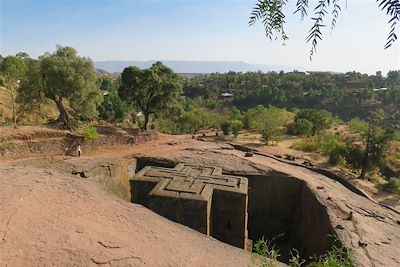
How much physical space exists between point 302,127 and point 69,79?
64.8ft

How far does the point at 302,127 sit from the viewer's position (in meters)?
29.5

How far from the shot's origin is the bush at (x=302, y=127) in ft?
96.8

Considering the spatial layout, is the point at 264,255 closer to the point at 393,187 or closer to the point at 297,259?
the point at 297,259

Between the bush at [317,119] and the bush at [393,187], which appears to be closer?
the bush at [393,187]

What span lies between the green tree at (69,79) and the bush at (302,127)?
1791 centimetres

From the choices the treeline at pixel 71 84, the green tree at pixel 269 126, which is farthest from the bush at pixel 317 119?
the treeline at pixel 71 84

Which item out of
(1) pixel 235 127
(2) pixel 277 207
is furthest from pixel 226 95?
(2) pixel 277 207

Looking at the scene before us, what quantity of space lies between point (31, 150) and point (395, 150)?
23992 millimetres

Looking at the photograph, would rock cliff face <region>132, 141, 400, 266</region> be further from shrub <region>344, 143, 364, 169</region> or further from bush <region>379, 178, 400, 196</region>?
shrub <region>344, 143, 364, 169</region>

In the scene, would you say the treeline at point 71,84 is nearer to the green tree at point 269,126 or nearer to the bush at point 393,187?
the green tree at point 269,126

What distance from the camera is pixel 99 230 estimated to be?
6.21m

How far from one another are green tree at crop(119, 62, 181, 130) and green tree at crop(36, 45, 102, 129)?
2.20m

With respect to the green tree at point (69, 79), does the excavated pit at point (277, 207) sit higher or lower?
lower

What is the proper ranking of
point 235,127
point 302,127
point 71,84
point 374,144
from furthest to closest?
point 302,127, point 235,127, point 374,144, point 71,84
